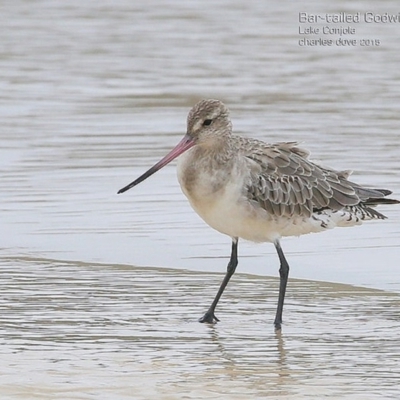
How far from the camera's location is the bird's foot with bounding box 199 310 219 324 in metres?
8.32

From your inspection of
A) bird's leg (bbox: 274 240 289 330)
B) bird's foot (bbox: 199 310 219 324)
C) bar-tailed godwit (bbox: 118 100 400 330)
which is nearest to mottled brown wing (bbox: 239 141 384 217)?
bar-tailed godwit (bbox: 118 100 400 330)

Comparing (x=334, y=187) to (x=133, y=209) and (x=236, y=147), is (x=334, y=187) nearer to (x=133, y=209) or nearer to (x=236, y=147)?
(x=236, y=147)

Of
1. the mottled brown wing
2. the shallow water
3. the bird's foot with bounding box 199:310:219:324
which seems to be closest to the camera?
the shallow water

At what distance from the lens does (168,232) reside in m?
10.6

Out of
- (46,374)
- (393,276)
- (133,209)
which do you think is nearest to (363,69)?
(133,209)

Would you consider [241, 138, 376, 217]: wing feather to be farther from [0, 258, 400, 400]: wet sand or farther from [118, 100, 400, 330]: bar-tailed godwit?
[0, 258, 400, 400]: wet sand

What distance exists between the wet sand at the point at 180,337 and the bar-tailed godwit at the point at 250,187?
264mm

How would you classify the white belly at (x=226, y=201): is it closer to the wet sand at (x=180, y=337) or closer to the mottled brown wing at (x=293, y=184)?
the mottled brown wing at (x=293, y=184)

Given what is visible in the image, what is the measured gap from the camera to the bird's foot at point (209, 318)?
832 centimetres

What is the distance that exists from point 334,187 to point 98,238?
2.08m

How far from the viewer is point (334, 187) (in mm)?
9234

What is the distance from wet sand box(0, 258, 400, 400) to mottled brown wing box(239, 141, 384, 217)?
1.90 ft

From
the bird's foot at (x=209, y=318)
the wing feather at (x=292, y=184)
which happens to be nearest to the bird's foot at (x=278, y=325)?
the bird's foot at (x=209, y=318)

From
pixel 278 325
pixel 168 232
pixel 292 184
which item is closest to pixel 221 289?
pixel 278 325
